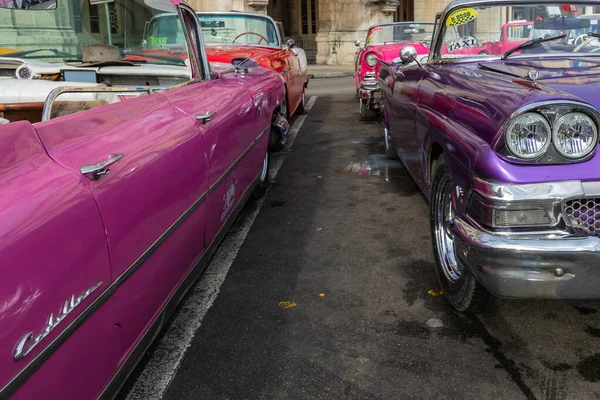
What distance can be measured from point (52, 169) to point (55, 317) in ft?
1.43

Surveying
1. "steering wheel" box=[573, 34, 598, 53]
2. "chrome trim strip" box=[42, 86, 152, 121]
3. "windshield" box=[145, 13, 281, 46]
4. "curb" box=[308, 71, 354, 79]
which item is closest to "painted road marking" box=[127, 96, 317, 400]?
"chrome trim strip" box=[42, 86, 152, 121]

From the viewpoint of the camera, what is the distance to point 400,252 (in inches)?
158

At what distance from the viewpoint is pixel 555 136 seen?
2357 mm

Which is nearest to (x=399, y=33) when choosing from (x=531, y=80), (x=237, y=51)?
(x=237, y=51)

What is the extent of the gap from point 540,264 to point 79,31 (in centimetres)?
318

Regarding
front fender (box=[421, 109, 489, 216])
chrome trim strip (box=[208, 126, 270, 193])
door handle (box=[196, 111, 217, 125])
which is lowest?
chrome trim strip (box=[208, 126, 270, 193])

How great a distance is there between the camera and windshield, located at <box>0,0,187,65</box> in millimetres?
3477

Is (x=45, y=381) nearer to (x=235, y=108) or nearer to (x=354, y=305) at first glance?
(x=354, y=305)

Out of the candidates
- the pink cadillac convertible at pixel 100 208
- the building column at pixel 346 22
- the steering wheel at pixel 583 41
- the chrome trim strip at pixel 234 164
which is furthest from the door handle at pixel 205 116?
the building column at pixel 346 22

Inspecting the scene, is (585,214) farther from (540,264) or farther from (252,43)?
(252,43)

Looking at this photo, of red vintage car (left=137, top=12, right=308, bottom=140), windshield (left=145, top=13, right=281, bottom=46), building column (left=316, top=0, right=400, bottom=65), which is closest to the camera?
red vintage car (left=137, top=12, right=308, bottom=140)

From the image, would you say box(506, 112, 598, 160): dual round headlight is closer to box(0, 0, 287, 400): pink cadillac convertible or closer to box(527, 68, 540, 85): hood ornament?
box(527, 68, 540, 85): hood ornament

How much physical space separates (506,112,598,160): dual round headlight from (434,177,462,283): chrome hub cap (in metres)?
0.72

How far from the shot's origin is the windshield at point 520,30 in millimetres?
3879
